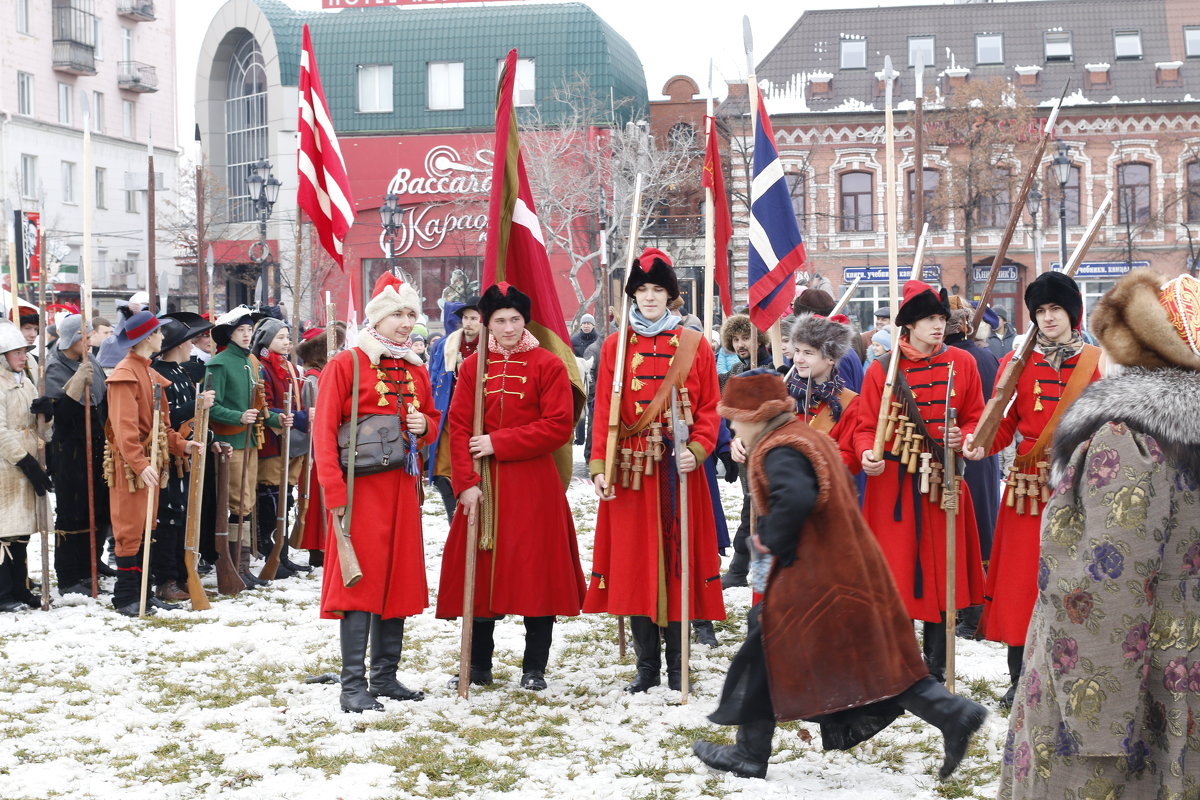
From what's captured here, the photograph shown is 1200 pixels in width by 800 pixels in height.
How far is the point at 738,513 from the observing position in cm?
1223

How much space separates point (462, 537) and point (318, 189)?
2.84 meters

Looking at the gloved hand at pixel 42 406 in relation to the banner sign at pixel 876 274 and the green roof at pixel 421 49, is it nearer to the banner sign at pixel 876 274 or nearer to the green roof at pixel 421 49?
the banner sign at pixel 876 274

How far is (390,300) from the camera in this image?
6273 mm

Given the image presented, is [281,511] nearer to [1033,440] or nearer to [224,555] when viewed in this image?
[224,555]

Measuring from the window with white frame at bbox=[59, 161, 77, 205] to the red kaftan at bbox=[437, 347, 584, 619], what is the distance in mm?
48695

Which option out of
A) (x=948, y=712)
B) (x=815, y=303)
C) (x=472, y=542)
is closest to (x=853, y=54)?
(x=815, y=303)

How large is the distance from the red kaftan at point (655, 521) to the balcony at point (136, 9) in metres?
53.9

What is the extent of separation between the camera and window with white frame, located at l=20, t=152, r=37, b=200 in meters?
47.9

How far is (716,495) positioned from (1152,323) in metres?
5.15

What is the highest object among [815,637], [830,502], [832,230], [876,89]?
[876,89]

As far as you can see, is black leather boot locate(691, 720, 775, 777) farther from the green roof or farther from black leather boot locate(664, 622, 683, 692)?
the green roof

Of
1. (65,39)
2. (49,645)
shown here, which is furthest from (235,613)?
(65,39)

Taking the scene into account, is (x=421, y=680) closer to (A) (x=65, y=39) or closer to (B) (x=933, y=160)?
(B) (x=933, y=160)

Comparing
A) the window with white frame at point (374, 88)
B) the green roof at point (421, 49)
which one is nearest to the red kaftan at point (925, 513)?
the green roof at point (421, 49)
